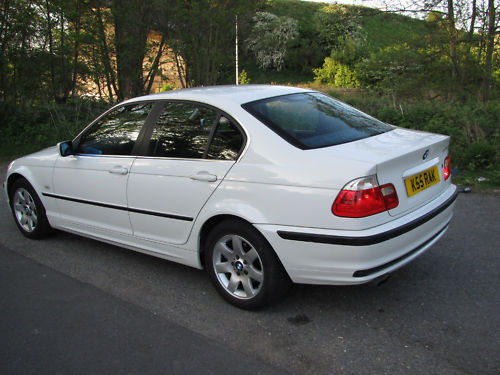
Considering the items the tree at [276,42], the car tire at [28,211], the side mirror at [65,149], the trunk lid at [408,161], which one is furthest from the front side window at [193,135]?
the tree at [276,42]

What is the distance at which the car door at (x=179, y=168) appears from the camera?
3.35 metres

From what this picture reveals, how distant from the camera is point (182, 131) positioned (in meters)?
3.68

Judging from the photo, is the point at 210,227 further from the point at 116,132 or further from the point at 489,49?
the point at 489,49

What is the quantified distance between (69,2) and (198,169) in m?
10.5

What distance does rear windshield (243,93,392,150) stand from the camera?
3206 millimetres

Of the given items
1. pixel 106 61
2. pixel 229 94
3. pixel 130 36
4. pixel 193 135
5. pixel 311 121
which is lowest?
pixel 193 135

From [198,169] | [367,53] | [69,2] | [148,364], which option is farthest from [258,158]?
[367,53]

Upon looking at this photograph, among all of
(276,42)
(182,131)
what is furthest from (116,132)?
(276,42)

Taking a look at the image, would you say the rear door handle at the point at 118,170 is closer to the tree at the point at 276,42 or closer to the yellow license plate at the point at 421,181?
the yellow license plate at the point at 421,181

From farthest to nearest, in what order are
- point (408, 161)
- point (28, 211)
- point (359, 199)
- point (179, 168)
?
point (28, 211) → point (179, 168) → point (408, 161) → point (359, 199)

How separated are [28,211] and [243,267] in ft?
9.83

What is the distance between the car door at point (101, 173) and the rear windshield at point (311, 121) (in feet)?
3.84

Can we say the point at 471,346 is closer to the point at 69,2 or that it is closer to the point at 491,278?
the point at 491,278

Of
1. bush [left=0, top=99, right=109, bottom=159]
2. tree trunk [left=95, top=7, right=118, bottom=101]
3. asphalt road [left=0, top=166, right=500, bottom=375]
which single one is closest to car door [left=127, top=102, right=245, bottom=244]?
asphalt road [left=0, top=166, right=500, bottom=375]
